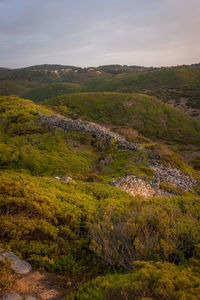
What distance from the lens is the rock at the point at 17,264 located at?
13.4 ft

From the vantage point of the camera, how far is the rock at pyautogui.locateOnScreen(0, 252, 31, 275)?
4.08 meters

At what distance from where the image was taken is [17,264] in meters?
4.18

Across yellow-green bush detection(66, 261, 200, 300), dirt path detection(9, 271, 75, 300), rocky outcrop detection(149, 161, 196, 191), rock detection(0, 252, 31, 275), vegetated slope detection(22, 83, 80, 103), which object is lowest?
rocky outcrop detection(149, 161, 196, 191)

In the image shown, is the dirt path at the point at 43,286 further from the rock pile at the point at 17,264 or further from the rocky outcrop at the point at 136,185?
the rocky outcrop at the point at 136,185

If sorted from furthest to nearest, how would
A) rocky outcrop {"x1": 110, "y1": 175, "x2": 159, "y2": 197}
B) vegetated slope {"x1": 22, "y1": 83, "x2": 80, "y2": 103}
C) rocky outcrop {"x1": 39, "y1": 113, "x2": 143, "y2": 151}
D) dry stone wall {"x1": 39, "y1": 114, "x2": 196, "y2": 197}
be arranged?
vegetated slope {"x1": 22, "y1": 83, "x2": 80, "y2": 103}, rocky outcrop {"x1": 39, "y1": 113, "x2": 143, "y2": 151}, dry stone wall {"x1": 39, "y1": 114, "x2": 196, "y2": 197}, rocky outcrop {"x1": 110, "y1": 175, "x2": 159, "y2": 197}

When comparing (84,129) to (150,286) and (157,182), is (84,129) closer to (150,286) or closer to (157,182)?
(157,182)

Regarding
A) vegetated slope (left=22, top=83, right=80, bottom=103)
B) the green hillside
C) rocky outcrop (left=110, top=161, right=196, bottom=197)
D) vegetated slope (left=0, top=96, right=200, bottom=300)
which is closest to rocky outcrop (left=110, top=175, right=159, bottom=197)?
rocky outcrop (left=110, top=161, right=196, bottom=197)

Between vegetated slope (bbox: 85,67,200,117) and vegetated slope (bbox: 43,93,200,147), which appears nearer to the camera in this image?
vegetated slope (bbox: 43,93,200,147)

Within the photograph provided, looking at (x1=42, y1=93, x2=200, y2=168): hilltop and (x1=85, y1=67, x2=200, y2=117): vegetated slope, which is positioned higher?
(x1=85, y1=67, x2=200, y2=117): vegetated slope

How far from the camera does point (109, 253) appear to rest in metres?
4.50

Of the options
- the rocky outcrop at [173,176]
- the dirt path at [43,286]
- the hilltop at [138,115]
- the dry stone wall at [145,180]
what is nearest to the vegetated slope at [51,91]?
the hilltop at [138,115]

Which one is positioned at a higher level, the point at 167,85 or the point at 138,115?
the point at 167,85

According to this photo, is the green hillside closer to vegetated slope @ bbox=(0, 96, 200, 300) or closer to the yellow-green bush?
vegetated slope @ bbox=(0, 96, 200, 300)

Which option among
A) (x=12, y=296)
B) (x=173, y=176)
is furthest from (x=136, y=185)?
(x=12, y=296)
